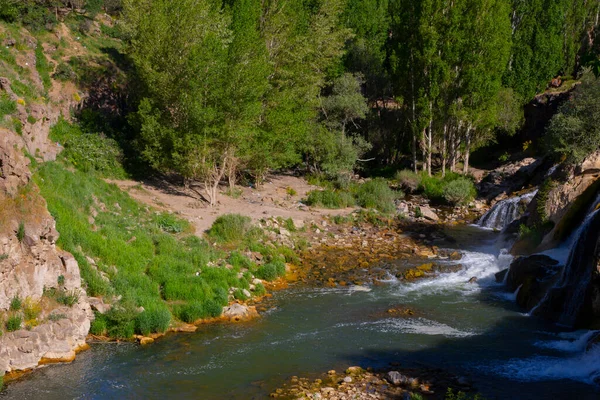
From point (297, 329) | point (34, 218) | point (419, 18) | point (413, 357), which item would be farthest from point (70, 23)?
point (413, 357)

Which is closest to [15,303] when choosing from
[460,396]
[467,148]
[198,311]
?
[198,311]

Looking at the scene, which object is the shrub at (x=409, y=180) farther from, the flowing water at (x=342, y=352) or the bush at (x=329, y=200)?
the flowing water at (x=342, y=352)

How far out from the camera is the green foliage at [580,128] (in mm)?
26438

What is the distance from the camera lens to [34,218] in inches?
624

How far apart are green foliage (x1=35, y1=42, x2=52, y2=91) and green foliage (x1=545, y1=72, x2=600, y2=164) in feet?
87.2

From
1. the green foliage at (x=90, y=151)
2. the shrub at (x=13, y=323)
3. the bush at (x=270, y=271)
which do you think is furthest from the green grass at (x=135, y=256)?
the green foliage at (x=90, y=151)

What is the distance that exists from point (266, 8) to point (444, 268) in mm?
21981

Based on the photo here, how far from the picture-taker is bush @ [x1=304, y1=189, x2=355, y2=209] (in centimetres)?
3156

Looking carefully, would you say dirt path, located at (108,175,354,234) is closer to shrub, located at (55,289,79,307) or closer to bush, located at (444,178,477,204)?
bush, located at (444,178,477,204)

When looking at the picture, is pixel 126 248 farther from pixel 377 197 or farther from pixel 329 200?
pixel 377 197

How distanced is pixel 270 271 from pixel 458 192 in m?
16.4

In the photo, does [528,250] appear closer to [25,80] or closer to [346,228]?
[346,228]

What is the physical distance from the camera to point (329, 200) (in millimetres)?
31625

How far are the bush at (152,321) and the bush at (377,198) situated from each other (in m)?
17.2
